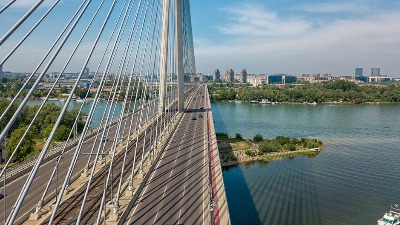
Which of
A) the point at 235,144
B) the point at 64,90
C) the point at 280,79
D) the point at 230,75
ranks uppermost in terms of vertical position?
the point at 230,75

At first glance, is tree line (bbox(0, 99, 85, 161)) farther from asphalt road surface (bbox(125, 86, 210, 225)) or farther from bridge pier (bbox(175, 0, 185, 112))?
asphalt road surface (bbox(125, 86, 210, 225))

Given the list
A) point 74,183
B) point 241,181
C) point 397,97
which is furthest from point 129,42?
point 397,97

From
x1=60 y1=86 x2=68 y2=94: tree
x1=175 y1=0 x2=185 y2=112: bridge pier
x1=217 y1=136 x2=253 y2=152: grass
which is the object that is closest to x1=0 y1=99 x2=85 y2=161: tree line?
x1=175 y1=0 x2=185 y2=112: bridge pier

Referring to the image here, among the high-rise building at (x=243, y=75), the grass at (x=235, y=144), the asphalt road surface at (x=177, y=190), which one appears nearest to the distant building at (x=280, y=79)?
the high-rise building at (x=243, y=75)

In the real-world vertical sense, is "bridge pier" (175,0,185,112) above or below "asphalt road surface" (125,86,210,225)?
above

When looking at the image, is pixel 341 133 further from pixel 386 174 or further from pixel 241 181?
pixel 241 181

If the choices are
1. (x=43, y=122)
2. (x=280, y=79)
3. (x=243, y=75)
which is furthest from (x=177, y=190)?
(x=243, y=75)

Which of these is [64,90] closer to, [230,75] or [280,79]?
[280,79]

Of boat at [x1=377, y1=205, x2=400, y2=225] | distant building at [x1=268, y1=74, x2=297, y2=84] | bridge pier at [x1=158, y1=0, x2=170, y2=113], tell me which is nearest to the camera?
boat at [x1=377, y1=205, x2=400, y2=225]
